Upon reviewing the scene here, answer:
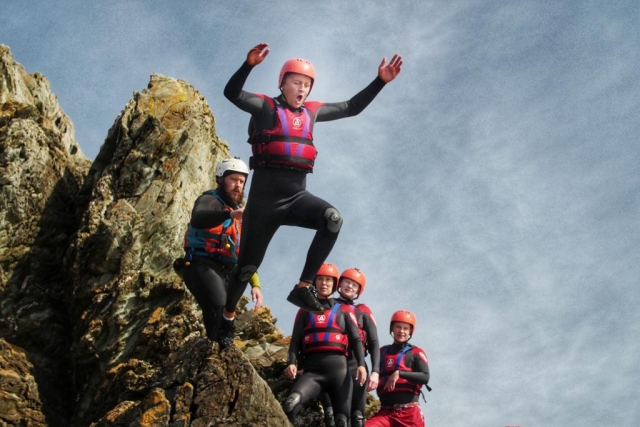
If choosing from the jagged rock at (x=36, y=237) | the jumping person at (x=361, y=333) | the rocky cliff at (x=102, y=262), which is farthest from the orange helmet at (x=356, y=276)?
the jagged rock at (x=36, y=237)

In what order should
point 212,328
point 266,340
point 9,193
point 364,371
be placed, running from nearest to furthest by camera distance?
point 212,328, point 364,371, point 266,340, point 9,193

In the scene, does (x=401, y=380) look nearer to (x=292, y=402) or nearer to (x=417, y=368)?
(x=417, y=368)

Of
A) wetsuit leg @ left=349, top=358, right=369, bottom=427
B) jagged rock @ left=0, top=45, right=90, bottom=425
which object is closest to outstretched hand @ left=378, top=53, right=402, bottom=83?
wetsuit leg @ left=349, top=358, right=369, bottom=427

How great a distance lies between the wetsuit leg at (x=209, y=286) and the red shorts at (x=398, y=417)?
3986 mm

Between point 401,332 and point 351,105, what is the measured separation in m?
5.29

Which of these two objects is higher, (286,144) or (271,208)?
(286,144)

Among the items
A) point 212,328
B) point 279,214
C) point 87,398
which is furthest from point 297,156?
point 87,398

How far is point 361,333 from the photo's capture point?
42.9 ft

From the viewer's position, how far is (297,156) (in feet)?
31.3

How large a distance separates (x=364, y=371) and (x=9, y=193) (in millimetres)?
9004

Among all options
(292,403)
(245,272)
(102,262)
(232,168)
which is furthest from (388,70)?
(102,262)

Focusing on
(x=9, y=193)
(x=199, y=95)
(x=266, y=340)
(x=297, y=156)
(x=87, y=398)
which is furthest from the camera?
(x=199, y=95)

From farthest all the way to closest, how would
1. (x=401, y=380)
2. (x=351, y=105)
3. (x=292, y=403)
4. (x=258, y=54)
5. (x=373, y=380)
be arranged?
(x=401, y=380)
(x=373, y=380)
(x=292, y=403)
(x=351, y=105)
(x=258, y=54)

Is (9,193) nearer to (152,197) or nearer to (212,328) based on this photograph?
(152,197)
